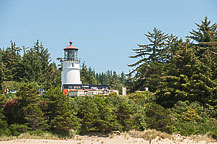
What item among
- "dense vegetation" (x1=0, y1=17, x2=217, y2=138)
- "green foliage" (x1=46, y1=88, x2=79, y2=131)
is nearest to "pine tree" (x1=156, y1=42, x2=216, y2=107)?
"dense vegetation" (x1=0, y1=17, x2=217, y2=138)

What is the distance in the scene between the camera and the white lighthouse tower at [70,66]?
35.3 meters

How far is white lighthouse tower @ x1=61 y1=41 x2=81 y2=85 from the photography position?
3528 cm

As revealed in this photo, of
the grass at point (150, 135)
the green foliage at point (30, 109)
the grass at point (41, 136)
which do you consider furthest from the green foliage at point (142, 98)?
A: the green foliage at point (30, 109)

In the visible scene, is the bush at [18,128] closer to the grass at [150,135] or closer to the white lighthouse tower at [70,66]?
the grass at [150,135]

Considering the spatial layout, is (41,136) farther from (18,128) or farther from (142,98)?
(142,98)

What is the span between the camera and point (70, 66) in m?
35.4

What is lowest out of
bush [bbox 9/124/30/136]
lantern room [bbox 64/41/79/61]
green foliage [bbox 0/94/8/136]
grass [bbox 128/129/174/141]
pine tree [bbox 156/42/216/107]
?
grass [bbox 128/129/174/141]

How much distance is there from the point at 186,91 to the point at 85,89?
38.7ft

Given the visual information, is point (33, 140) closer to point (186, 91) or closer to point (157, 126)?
point (157, 126)

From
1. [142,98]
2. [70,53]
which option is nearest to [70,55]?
[70,53]

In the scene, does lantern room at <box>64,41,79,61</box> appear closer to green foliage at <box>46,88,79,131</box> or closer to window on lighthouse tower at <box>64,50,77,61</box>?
window on lighthouse tower at <box>64,50,77,61</box>

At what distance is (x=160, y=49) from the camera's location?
38250mm

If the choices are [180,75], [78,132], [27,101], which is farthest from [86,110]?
[180,75]

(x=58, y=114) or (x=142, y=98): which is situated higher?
(x=142, y=98)
